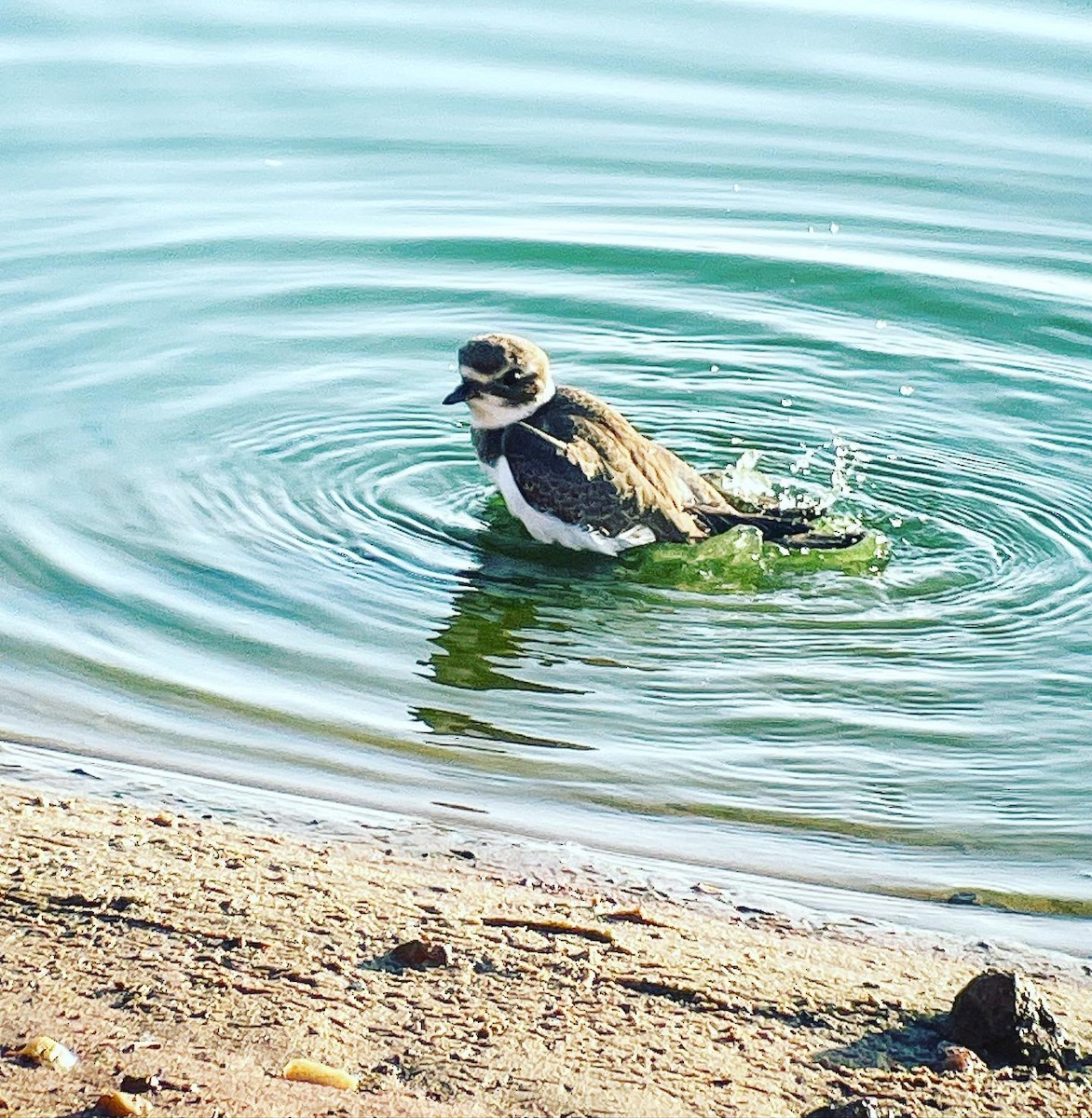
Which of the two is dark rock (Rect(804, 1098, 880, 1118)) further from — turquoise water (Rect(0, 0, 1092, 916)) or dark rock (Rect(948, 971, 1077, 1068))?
turquoise water (Rect(0, 0, 1092, 916))

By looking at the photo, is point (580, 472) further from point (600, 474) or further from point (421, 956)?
point (421, 956)

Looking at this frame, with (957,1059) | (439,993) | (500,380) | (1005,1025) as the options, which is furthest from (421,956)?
(500,380)

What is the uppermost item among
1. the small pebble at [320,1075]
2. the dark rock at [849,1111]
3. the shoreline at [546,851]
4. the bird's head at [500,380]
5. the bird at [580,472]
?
the bird's head at [500,380]

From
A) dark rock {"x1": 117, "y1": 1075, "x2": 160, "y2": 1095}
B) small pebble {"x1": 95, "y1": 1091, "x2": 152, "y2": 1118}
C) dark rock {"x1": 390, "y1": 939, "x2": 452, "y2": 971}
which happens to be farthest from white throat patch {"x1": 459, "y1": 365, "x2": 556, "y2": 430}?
small pebble {"x1": 95, "y1": 1091, "x2": 152, "y2": 1118}

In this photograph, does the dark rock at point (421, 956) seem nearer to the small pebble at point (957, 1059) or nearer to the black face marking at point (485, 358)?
the small pebble at point (957, 1059)

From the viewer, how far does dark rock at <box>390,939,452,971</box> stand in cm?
554

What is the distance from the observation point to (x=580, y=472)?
33.7ft

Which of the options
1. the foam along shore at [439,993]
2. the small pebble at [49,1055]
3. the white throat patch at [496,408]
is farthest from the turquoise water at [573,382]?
the small pebble at [49,1055]

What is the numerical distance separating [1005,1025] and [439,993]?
1.54 m

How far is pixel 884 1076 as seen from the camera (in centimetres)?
515

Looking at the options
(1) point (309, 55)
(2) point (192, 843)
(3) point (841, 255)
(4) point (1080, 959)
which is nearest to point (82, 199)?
(1) point (309, 55)

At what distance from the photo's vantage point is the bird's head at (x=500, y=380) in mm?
10633

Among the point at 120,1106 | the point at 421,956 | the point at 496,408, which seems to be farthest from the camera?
the point at 496,408

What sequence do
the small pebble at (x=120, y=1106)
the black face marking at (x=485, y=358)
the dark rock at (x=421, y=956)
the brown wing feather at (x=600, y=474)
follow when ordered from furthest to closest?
1. the black face marking at (x=485, y=358)
2. the brown wing feather at (x=600, y=474)
3. the dark rock at (x=421, y=956)
4. the small pebble at (x=120, y=1106)
